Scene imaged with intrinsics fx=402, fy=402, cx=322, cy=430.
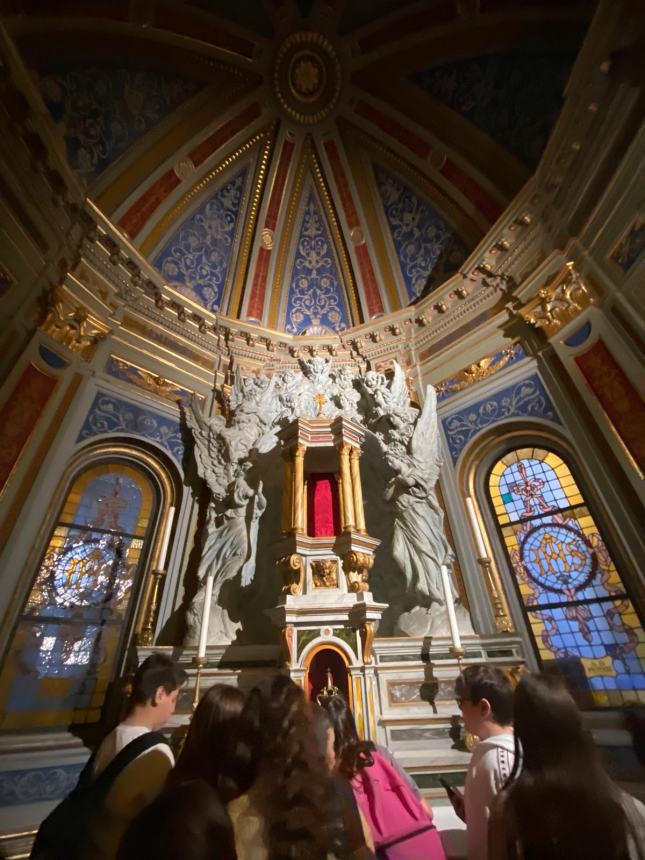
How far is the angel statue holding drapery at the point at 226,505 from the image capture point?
453 cm

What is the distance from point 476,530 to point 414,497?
91cm

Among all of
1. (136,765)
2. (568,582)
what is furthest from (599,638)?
(136,765)

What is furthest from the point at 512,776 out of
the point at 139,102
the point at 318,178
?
the point at 318,178

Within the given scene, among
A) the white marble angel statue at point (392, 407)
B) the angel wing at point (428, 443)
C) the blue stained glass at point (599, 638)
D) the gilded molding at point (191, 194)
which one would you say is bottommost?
the blue stained glass at point (599, 638)

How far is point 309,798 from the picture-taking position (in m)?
1.19

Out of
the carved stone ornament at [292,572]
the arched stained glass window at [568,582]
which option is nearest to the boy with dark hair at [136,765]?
the carved stone ornament at [292,572]

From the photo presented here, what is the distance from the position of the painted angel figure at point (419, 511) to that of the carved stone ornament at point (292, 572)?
1201 millimetres

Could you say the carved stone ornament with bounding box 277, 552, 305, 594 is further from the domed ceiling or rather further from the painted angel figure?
the domed ceiling

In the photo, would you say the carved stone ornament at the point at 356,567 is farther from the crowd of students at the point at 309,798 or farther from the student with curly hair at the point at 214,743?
the student with curly hair at the point at 214,743

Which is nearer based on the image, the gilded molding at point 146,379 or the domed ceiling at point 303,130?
the gilded molding at point 146,379

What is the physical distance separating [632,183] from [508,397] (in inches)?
109

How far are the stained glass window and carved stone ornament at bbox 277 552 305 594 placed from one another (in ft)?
7.41

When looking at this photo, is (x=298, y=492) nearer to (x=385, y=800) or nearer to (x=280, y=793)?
(x=385, y=800)

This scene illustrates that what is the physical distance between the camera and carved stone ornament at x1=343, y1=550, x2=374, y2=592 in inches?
156
